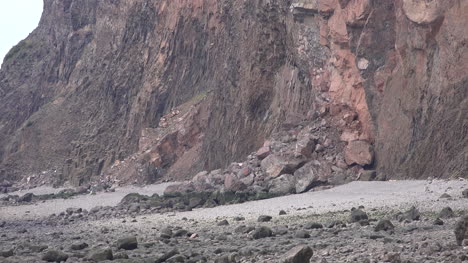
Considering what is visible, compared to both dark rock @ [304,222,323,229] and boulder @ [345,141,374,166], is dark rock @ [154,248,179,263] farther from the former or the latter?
boulder @ [345,141,374,166]

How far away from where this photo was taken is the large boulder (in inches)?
1318

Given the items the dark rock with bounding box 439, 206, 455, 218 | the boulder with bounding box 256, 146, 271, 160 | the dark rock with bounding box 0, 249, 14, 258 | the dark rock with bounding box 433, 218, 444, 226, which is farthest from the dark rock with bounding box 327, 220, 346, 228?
the boulder with bounding box 256, 146, 271, 160

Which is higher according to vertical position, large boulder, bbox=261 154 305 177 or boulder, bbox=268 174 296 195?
large boulder, bbox=261 154 305 177

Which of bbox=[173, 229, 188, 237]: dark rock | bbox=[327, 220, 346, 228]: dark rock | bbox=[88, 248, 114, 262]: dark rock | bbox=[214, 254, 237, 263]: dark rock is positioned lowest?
bbox=[173, 229, 188, 237]: dark rock

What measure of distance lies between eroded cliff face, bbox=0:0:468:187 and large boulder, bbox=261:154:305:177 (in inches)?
65.7

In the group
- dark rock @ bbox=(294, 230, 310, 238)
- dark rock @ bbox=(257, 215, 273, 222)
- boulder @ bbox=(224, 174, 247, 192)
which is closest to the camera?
dark rock @ bbox=(294, 230, 310, 238)

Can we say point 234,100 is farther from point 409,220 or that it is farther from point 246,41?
point 409,220

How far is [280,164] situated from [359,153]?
3.21 metres

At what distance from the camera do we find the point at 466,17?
27.2 m

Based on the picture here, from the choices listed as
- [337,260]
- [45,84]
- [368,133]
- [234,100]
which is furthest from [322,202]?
[45,84]

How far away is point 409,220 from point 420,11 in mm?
11674

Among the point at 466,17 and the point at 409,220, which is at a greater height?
the point at 466,17

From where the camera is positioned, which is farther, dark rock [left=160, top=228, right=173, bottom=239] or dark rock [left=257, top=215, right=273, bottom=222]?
dark rock [left=257, top=215, right=273, bottom=222]

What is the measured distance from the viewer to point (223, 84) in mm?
44219
